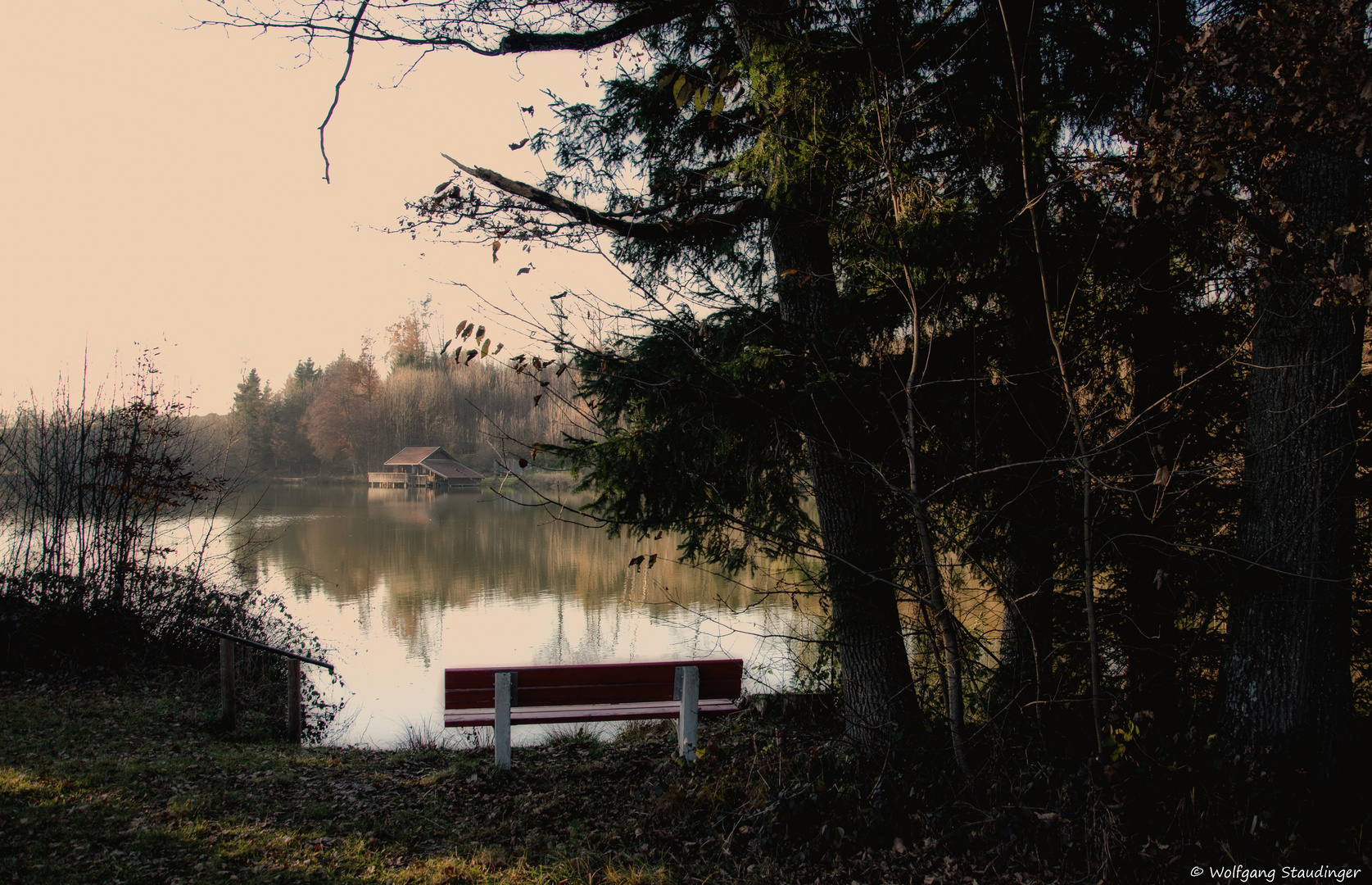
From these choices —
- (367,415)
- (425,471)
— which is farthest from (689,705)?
(367,415)

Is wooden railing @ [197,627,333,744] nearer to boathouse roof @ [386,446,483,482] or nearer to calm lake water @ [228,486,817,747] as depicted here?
calm lake water @ [228,486,817,747]

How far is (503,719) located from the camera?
475 centimetres

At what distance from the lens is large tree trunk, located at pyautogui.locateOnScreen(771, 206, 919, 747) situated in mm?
4352

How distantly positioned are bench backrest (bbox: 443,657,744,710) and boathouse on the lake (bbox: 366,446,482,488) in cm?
4763

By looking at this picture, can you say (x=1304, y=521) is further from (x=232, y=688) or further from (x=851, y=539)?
(x=232, y=688)

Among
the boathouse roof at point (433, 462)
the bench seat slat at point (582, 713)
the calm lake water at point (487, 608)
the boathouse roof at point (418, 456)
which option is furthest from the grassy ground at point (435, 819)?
the boathouse roof at point (418, 456)

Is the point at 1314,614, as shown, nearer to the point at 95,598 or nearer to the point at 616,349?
the point at 616,349

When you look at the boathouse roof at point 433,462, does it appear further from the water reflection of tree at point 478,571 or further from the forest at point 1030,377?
the forest at point 1030,377

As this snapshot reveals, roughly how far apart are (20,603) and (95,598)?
577 mm

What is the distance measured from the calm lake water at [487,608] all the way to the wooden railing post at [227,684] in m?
1.41

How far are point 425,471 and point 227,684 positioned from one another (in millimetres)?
49131

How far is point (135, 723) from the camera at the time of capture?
6066 mm

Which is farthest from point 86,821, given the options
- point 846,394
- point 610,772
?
point 846,394

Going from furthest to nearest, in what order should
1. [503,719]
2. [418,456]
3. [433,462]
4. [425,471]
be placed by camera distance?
[425,471] → [418,456] → [433,462] → [503,719]
